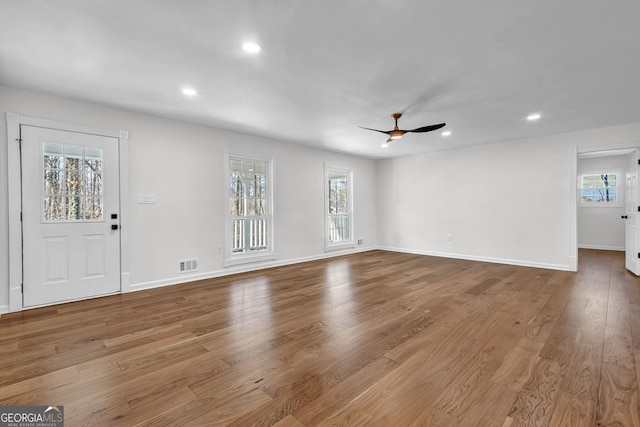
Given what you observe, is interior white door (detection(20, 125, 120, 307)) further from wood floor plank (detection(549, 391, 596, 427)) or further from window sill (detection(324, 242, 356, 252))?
wood floor plank (detection(549, 391, 596, 427))

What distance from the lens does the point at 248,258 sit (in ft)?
17.8

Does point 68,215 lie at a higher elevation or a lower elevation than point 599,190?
lower

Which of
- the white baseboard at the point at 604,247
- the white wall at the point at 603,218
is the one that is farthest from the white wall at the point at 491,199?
the white baseboard at the point at 604,247

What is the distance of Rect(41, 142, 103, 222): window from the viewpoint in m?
3.53

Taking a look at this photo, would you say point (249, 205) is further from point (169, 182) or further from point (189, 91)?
point (189, 91)

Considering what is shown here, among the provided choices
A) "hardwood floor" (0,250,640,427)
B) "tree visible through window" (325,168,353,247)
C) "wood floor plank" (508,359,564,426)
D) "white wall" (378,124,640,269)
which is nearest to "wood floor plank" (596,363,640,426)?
"hardwood floor" (0,250,640,427)

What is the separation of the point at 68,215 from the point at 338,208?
5201 mm

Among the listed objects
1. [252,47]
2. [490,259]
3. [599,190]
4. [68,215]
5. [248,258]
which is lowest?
[490,259]

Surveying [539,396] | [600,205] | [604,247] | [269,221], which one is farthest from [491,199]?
[539,396]

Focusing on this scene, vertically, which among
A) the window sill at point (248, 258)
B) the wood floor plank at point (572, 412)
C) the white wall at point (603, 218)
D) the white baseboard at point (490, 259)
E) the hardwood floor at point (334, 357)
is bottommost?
the wood floor plank at point (572, 412)

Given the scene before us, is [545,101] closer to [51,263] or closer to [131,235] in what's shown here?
[131,235]

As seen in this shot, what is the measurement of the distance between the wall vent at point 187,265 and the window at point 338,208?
120 inches

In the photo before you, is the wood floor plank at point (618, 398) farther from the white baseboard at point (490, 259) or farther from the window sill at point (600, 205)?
the window sill at point (600, 205)

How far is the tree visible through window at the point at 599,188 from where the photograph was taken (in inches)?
306
